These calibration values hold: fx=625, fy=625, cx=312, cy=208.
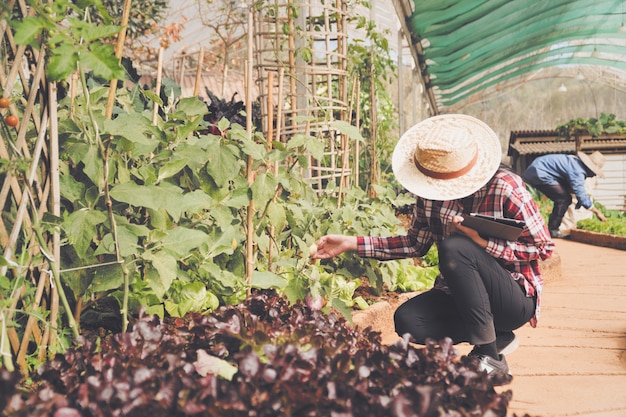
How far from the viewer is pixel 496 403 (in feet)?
4.06

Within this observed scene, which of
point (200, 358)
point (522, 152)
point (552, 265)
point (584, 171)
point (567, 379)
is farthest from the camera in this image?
point (522, 152)

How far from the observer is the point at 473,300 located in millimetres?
2314

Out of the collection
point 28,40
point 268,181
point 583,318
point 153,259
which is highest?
point 28,40

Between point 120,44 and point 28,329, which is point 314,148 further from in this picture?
point 28,329

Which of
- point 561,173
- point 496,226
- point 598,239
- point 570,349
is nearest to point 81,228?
point 496,226

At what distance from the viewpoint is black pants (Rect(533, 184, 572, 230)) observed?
834 centimetres

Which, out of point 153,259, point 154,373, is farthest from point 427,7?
point 154,373

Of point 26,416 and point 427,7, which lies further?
point 427,7

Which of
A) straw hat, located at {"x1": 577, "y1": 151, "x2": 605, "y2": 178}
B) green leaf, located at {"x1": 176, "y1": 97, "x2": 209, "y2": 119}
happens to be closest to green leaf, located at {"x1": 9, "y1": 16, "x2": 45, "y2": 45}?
green leaf, located at {"x1": 176, "y1": 97, "x2": 209, "y2": 119}

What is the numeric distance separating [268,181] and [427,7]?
528 cm

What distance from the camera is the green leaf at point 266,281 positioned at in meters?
2.13

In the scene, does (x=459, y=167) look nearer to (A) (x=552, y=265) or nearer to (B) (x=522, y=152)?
(A) (x=552, y=265)

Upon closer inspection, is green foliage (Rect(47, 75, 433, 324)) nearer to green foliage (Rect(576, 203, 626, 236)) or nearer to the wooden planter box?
the wooden planter box

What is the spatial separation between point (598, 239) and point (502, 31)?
10.6ft
